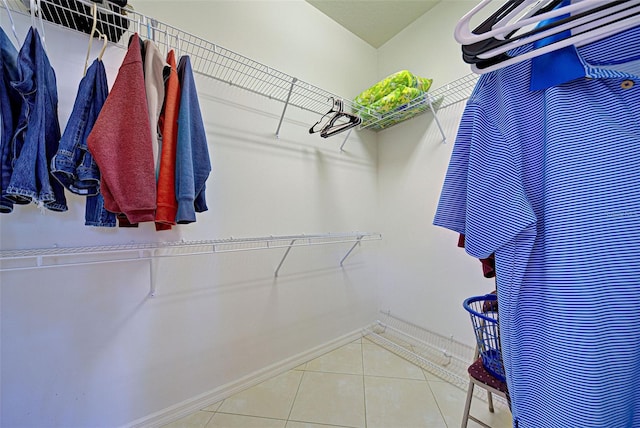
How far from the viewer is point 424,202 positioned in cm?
181

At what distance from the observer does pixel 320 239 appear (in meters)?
1.74

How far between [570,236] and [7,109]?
5.09ft

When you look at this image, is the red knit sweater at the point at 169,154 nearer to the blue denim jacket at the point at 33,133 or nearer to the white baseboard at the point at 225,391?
the blue denim jacket at the point at 33,133

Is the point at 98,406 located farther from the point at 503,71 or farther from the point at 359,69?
the point at 359,69

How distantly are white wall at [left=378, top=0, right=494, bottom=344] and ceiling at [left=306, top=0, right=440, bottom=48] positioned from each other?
71 mm

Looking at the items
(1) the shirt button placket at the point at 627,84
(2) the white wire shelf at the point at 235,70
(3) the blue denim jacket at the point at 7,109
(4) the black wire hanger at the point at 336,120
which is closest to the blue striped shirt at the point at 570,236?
(1) the shirt button placket at the point at 627,84

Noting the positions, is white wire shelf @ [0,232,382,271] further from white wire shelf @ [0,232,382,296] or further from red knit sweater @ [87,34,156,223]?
red knit sweater @ [87,34,156,223]

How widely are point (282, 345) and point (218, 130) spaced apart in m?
1.44

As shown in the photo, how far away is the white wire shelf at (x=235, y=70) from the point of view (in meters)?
0.95

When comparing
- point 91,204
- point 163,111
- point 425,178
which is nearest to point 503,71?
point 163,111

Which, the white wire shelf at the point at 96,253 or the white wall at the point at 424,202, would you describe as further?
the white wall at the point at 424,202

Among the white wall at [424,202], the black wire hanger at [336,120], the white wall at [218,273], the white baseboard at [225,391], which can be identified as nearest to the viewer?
the white wall at [218,273]

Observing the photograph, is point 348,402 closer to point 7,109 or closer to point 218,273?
point 218,273

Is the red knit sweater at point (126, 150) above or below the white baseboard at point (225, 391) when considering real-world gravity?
above
